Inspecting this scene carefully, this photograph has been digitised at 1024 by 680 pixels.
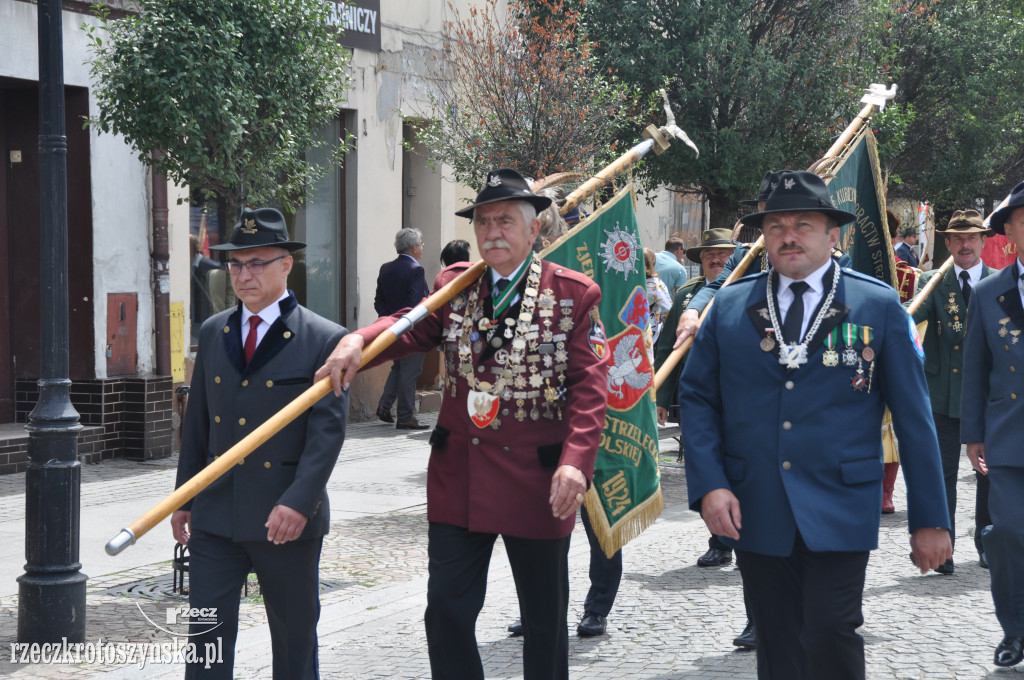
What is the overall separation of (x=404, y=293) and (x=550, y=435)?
9536mm

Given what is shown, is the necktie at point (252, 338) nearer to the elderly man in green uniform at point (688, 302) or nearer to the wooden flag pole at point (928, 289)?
the elderly man in green uniform at point (688, 302)

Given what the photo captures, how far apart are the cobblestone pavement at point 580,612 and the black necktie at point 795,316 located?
2023 mm

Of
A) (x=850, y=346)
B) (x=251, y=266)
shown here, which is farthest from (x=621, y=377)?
(x=251, y=266)

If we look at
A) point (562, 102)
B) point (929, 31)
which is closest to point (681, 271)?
point (562, 102)

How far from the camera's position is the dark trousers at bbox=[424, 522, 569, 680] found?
172 inches

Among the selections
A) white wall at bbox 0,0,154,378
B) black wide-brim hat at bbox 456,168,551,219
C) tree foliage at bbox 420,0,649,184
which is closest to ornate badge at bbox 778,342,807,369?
black wide-brim hat at bbox 456,168,551,219

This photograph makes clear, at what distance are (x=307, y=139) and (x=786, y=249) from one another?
732cm

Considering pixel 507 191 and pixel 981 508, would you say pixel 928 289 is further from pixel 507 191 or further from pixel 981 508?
pixel 507 191

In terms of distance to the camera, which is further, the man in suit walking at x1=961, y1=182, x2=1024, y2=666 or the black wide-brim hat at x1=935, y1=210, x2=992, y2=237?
the black wide-brim hat at x1=935, y1=210, x2=992, y2=237

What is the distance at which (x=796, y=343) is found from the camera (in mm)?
4168

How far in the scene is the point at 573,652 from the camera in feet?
19.7

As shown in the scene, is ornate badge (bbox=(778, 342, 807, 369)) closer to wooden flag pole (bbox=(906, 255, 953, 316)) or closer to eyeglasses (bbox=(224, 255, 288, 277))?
eyeglasses (bbox=(224, 255, 288, 277))

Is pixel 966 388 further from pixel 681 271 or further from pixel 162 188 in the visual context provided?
pixel 162 188

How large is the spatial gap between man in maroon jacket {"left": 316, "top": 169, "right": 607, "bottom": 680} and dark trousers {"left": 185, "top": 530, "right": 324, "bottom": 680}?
1.43 feet
